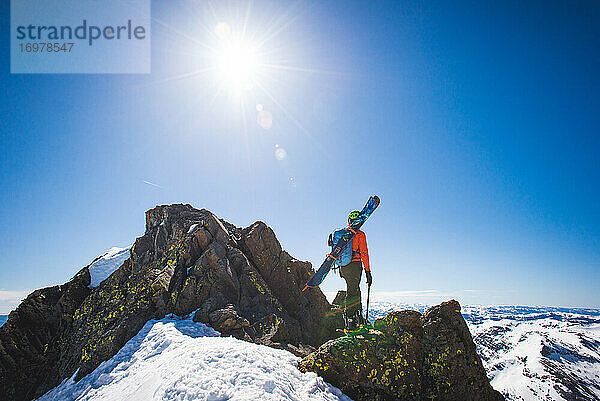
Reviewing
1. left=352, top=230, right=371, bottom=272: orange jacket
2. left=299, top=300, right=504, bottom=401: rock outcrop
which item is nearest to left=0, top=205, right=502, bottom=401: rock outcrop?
left=299, top=300, right=504, bottom=401: rock outcrop

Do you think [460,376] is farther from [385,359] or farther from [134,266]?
[134,266]

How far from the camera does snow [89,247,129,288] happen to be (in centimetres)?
2521

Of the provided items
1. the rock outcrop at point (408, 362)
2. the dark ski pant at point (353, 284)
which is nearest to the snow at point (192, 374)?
the rock outcrop at point (408, 362)

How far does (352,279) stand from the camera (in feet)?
48.3

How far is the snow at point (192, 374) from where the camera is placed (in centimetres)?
796

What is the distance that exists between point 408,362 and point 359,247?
5594mm

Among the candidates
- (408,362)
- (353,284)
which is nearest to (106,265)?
(353,284)

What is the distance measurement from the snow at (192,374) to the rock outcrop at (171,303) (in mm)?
1354

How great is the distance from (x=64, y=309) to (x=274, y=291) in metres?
17.7

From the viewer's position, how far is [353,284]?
1473cm

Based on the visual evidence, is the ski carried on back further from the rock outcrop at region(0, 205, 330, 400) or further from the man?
the rock outcrop at region(0, 205, 330, 400)

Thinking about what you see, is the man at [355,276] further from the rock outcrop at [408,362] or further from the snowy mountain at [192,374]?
the snowy mountain at [192,374]

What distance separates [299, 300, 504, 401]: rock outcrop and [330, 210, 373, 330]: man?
116 inches

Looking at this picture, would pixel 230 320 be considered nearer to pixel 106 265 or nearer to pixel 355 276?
pixel 355 276
